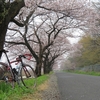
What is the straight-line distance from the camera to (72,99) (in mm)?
5664

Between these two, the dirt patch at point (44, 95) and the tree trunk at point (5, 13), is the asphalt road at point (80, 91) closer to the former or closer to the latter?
the dirt patch at point (44, 95)

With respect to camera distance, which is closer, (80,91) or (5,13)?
(5,13)

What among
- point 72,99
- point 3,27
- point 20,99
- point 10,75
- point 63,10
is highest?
point 63,10

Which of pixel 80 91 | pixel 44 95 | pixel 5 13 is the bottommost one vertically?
pixel 80 91

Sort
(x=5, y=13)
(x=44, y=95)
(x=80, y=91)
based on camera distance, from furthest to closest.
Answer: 1. (x=80, y=91)
2. (x=44, y=95)
3. (x=5, y=13)

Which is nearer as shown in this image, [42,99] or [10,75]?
[42,99]

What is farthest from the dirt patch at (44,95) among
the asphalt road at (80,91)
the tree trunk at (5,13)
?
the tree trunk at (5,13)

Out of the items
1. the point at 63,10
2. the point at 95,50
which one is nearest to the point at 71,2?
the point at 63,10

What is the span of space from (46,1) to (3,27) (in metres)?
8.22

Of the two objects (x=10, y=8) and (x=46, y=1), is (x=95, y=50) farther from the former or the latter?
(x=10, y=8)

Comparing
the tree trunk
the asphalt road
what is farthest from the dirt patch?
the tree trunk

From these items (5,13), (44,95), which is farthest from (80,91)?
(5,13)

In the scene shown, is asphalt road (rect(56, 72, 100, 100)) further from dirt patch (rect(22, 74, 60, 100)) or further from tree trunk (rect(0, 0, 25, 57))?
tree trunk (rect(0, 0, 25, 57))

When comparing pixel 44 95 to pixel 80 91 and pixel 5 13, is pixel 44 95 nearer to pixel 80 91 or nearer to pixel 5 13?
pixel 80 91
